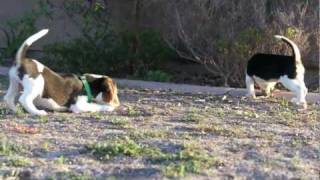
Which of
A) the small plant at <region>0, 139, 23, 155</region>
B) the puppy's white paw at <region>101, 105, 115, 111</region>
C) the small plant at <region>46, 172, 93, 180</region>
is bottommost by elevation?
the small plant at <region>46, 172, 93, 180</region>

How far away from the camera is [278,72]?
11211 millimetres

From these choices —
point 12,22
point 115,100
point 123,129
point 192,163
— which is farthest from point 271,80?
point 12,22

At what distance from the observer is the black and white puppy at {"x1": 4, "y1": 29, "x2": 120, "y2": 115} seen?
9.49 m

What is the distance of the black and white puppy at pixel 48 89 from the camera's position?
9.49 metres

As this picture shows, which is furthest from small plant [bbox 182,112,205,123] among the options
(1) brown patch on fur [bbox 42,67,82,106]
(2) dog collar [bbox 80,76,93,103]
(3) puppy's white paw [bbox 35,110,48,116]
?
(3) puppy's white paw [bbox 35,110,48,116]

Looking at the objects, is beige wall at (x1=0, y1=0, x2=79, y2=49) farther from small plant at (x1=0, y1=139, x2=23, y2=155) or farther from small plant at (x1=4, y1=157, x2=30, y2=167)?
small plant at (x1=4, y1=157, x2=30, y2=167)

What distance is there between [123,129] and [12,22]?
797 cm

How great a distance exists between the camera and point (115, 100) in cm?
1028

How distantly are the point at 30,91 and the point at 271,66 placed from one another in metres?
3.69

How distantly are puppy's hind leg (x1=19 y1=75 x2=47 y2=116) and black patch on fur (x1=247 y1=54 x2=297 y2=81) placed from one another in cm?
344

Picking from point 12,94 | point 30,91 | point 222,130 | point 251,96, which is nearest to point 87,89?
point 30,91

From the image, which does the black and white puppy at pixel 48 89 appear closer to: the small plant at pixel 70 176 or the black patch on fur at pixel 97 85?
the black patch on fur at pixel 97 85

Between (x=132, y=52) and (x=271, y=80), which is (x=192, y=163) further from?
(x=132, y=52)

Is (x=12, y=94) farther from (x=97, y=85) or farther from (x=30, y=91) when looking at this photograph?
(x=97, y=85)
